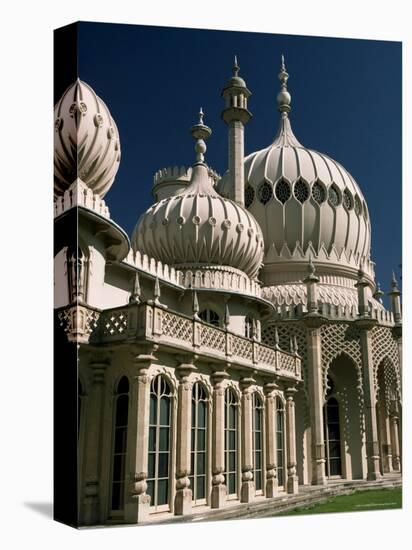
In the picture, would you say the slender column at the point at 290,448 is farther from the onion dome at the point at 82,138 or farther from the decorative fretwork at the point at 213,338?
the onion dome at the point at 82,138

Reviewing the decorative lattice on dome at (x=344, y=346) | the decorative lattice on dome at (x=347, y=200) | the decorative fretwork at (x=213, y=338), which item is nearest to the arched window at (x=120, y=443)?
the decorative fretwork at (x=213, y=338)

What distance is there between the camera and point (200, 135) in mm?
17109

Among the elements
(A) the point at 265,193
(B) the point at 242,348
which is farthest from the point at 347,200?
(B) the point at 242,348

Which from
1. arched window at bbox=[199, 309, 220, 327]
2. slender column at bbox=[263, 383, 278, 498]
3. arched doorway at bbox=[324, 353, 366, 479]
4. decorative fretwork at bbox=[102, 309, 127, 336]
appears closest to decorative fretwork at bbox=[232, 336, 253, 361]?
slender column at bbox=[263, 383, 278, 498]

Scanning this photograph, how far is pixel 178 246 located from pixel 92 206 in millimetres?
5745

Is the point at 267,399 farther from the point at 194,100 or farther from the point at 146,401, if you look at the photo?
the point at 194,100

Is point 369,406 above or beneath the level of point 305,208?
beneath

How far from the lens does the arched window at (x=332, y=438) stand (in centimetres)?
2023

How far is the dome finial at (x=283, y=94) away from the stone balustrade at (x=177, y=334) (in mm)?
5304

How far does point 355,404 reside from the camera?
2084cm

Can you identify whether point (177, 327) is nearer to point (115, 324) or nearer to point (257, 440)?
point (115, 324)

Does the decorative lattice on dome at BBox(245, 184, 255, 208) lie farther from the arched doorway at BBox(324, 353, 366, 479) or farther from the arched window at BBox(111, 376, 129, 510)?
the arched window at BBox(111, 376, 129, 510)

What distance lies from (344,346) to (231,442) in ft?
24.7

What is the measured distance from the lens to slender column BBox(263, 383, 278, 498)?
1546cm
